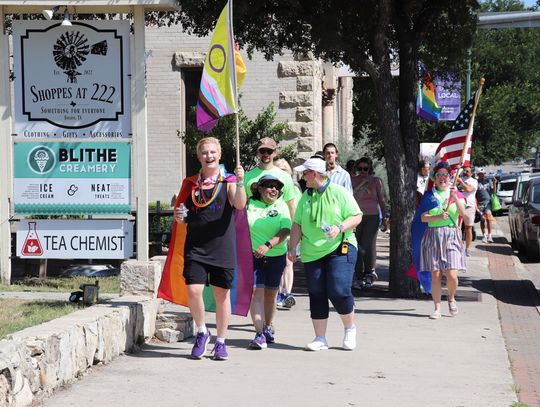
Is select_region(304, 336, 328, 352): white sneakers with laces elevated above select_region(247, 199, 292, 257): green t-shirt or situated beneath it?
situated beneath

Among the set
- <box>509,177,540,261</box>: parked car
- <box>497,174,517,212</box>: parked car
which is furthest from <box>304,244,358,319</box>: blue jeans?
<box>497,174,517,212</box>: parked car

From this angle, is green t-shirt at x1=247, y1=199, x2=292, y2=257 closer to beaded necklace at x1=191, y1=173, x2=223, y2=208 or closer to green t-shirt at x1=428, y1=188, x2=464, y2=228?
beaded necklace at x1=191, y1=173, x2=223, y2=208

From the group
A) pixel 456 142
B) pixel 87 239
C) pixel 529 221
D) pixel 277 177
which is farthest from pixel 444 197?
pixel 529 221

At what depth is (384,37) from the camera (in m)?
13.9

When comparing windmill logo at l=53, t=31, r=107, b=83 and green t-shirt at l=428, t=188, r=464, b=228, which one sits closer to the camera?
windmill logo at l=53, t=31, r=107, b=83

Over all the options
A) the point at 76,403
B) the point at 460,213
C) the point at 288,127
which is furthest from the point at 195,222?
the point at 288,127

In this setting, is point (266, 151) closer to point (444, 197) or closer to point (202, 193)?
point (202, 193)

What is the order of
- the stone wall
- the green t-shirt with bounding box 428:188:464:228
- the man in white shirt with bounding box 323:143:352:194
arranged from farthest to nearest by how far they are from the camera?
1. the man in white shirt with bounding box 323:143:352:194
2. the green t-shirt with bounding box 428:188:464:228
3. the stone wall

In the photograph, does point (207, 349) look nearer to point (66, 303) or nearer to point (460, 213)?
point (66, 303)

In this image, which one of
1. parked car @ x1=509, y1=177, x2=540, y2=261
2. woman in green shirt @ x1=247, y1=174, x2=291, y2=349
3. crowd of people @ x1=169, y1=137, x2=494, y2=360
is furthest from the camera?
parked car @ x1=509, y1=177, x2=540, y2=261

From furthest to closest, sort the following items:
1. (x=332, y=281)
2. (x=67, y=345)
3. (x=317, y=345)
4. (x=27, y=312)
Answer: (x=27, y=312)
(x=317, y=345)
(x=332, y=281)
(x=67, y=345)

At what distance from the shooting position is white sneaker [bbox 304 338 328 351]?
936cm

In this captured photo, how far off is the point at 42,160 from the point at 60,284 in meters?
1.54

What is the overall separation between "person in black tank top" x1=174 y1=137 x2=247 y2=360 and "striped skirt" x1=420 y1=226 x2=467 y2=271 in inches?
150
